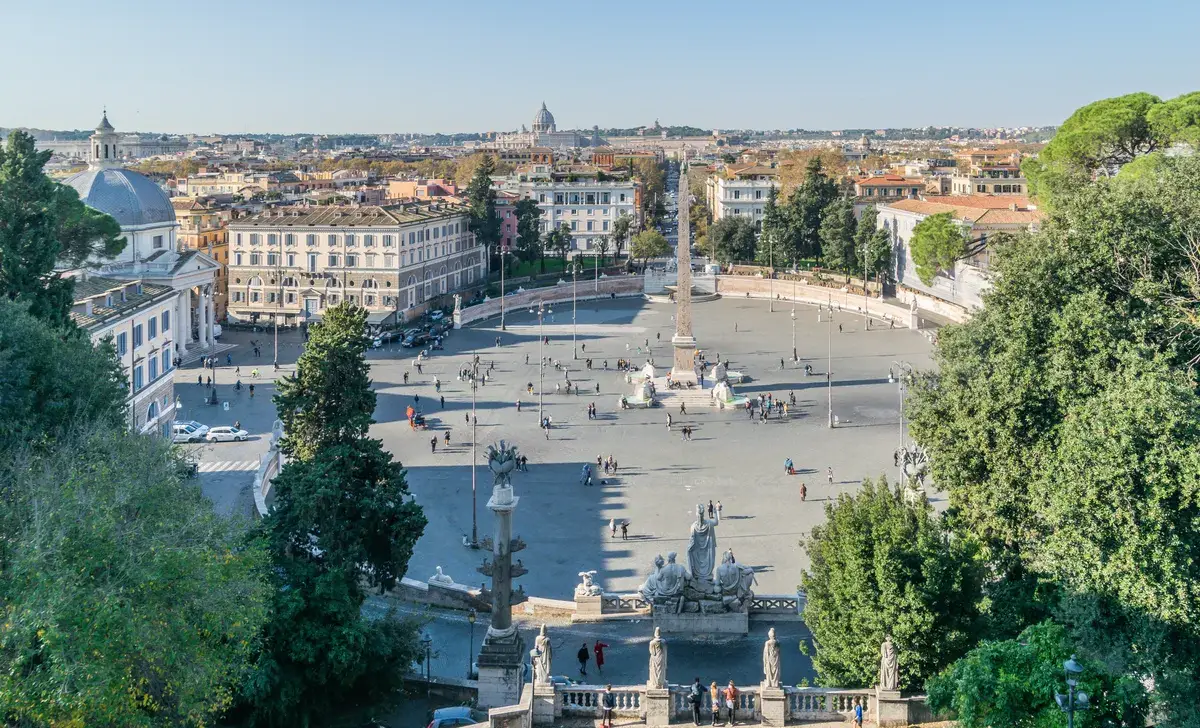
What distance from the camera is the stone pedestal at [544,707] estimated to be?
17.2 m

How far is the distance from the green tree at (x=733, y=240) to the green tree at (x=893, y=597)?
231ft

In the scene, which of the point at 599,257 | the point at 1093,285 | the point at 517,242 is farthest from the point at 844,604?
the point at 599,257

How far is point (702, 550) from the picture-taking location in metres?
23.5

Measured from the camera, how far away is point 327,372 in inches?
937

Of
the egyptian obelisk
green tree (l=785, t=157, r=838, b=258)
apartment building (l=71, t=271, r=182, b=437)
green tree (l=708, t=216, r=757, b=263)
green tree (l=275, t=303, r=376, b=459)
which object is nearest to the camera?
green tree (l=275, t=303, r=376, b=459)

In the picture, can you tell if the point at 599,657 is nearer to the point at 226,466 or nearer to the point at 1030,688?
the point at 1030,688

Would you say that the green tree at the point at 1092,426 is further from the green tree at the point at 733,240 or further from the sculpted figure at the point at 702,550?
the green tree at the point at 733,240

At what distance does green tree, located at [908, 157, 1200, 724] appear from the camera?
16.3m

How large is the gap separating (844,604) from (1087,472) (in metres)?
4.11

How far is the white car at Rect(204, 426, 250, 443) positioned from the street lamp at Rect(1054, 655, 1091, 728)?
108ft

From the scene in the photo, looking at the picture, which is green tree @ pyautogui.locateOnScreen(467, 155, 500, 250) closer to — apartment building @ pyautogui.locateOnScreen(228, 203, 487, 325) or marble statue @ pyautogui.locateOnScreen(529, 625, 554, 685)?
apartment building @ pyautogui.locateOnScreen(228, 203, 487, 325)

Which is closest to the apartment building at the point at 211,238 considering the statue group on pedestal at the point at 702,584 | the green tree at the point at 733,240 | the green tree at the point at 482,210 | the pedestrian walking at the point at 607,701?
the green tree at the point at 482,210

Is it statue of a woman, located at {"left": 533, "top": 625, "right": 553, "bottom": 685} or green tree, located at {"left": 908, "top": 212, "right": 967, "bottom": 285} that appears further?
green tree, located at {"left": 908, "top": 212, "right": 967, "bottom": 285}

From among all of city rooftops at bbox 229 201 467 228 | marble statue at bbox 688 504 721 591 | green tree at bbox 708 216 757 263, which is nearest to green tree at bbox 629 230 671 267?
green tree at bbox 708 216 757 263
